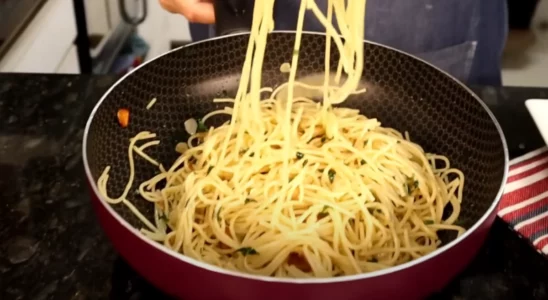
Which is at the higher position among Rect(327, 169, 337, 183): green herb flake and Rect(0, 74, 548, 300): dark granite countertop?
Rect(327, 169, 337, 183): green herb flake


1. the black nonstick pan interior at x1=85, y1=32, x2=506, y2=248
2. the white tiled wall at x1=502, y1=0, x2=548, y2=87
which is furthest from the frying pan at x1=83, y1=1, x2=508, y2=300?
the white tiled wall at x1=502, y1=0, x2=548, y2=87

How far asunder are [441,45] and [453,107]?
310 millimetres

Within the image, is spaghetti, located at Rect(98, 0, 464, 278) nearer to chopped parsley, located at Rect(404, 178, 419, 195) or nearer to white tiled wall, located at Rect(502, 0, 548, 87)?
chopped parsley, located at Rect(404, 178, 419, 195)

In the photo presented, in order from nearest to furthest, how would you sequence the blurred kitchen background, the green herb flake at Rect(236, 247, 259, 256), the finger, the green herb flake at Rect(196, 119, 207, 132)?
the green herb flake at Rect(236, 247, 259, 256) < the green herb flake at Rect(196, 119, 207, 132) < the finger < the blurred kitchen background

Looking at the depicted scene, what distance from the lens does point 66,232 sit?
0.84 metres

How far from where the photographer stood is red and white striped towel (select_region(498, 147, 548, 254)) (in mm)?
833

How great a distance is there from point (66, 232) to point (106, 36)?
1.55 m

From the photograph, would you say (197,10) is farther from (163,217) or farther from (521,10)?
(521,10)

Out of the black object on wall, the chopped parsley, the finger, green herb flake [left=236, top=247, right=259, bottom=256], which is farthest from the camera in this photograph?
the black object on wall

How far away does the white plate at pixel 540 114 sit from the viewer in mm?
905

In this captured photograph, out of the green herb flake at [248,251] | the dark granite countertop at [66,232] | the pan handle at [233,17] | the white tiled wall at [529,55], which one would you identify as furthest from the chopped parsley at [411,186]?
the white tiled wall at [529,55]

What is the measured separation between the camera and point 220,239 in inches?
30.7

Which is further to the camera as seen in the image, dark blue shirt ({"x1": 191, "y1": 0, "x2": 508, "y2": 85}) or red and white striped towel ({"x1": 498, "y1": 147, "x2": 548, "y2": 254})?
dark blue shirt ({"x1": 191, "y1": 0, "x2": 508, "y2": 85})

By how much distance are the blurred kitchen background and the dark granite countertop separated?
63 centimetres
